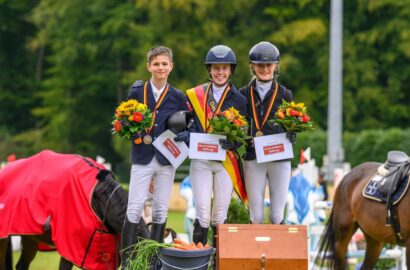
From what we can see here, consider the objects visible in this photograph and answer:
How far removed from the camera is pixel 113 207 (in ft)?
34.6

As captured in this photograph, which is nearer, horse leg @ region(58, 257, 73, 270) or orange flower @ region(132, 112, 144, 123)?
orange flower @ region(132, 112, 144, 123)

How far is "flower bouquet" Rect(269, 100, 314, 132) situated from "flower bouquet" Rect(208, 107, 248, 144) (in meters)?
0.32

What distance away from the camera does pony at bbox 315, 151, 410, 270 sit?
11906 mm

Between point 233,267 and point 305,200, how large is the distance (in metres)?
5.94

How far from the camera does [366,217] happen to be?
503 inches

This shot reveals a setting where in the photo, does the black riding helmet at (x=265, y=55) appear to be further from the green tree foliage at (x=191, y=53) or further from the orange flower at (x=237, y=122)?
the green tree foliage at (x=191, y=53)

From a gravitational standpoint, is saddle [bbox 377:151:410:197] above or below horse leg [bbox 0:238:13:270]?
above

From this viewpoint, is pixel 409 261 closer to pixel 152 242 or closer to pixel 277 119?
pixel 277 119

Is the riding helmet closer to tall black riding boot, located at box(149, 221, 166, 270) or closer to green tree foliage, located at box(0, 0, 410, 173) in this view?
tall black riding boot, located at box(149, 221, 166, 270)

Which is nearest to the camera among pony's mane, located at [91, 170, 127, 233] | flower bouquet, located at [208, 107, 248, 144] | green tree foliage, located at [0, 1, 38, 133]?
flower bouquet, located at [208, 107, 248, 144]

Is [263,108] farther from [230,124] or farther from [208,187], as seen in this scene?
[208,187]

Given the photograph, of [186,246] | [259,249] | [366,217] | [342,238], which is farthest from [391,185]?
[186,246]

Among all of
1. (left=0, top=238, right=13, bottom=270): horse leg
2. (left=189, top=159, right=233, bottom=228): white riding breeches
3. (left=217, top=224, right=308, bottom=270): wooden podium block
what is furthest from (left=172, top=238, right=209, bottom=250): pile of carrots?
(left=0, top=238, right=13, bottom=270): horse leg

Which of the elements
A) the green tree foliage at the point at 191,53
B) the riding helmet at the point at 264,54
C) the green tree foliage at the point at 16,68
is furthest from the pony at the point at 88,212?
the green tree foliage at the point at 16,68
